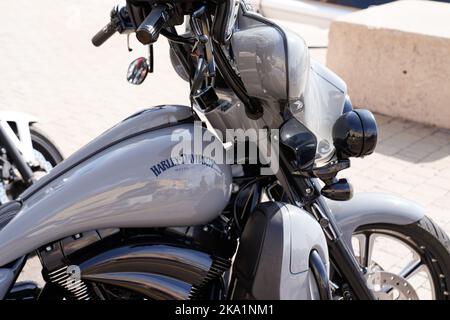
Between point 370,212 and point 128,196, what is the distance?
0.89m

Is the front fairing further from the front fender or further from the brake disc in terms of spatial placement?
the brake disc

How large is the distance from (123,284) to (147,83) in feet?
14.7

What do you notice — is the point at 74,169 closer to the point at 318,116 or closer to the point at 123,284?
the point at 123,284

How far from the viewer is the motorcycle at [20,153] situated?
3457 mm

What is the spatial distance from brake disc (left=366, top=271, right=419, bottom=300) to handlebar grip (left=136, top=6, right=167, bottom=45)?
1313mm

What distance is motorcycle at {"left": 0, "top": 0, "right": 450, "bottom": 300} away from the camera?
1.84m

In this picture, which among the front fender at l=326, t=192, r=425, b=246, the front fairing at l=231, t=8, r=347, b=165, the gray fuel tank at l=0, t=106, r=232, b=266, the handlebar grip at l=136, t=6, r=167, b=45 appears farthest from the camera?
the front fender at l=326, t=192, r=425, b=246

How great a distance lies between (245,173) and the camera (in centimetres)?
215

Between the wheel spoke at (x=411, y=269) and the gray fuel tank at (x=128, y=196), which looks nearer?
the gray fuel tank at (x=128, y=196)

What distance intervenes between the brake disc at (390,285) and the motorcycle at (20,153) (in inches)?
66.4

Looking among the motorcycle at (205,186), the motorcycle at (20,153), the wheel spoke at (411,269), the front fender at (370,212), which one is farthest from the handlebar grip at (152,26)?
the motorcycle at (20,153)

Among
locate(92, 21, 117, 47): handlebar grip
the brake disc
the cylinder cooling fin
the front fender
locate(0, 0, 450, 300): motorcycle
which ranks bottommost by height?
the brake disc

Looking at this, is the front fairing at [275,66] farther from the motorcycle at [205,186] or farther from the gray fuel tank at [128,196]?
the gray fuel tank at [128,196]

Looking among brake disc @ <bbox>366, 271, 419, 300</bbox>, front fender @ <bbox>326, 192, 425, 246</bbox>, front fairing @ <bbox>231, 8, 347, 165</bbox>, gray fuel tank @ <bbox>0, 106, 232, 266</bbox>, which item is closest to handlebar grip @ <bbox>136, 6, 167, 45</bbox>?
front fairing @ <bbox>231, 8, 347, 165</bbox>
